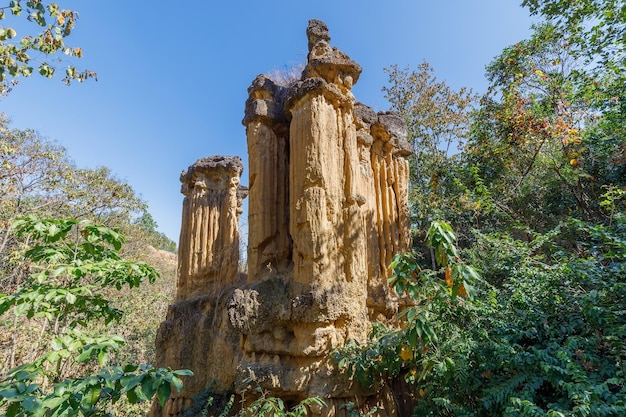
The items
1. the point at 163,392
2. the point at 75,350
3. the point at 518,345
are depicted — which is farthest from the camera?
the point at 518,345

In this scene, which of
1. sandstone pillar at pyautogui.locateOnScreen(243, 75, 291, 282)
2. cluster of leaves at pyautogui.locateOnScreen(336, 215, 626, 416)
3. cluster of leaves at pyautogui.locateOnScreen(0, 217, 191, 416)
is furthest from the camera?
sandstone pillar at pyautogui.locateOnScreen(243, 75, 291, 282)

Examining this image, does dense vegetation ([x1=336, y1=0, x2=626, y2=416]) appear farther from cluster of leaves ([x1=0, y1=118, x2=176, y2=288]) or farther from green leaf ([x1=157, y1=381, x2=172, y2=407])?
cluster of leaves ([x1=0, y1=118, x2=176, y2=288])

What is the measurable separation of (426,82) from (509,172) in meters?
5.77

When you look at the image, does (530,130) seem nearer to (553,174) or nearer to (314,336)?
(553,174)

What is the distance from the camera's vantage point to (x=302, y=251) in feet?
23.3

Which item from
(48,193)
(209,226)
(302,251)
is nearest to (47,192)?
(48,193)

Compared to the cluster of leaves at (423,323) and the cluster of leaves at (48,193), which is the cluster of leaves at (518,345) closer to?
the cluster of leaves at (423,323)

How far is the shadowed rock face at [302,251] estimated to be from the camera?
6.76 metres

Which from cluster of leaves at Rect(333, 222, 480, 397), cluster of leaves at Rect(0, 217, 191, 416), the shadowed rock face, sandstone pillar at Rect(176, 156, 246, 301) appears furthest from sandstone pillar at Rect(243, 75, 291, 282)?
cluster of leaves at Rect(0, 217, 191, 416)

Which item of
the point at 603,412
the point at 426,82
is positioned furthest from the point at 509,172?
the point at 603,412

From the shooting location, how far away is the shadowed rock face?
22.2 feet

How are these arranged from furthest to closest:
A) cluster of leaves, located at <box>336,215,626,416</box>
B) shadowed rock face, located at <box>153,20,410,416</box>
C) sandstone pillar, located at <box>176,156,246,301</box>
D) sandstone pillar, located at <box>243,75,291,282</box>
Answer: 1. sandstone pillar, located at <box>176,156,246,301</box>
2. sandstone pillar, located at <box>243,75,291,282</box>
3. shadowed rock face, located at <box>153,20,410,416</box>
4. cluster of leaves, located at <box>336,215,626,416</box>

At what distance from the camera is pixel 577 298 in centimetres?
552

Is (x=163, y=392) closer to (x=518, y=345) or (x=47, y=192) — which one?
(x=518, y=345)
